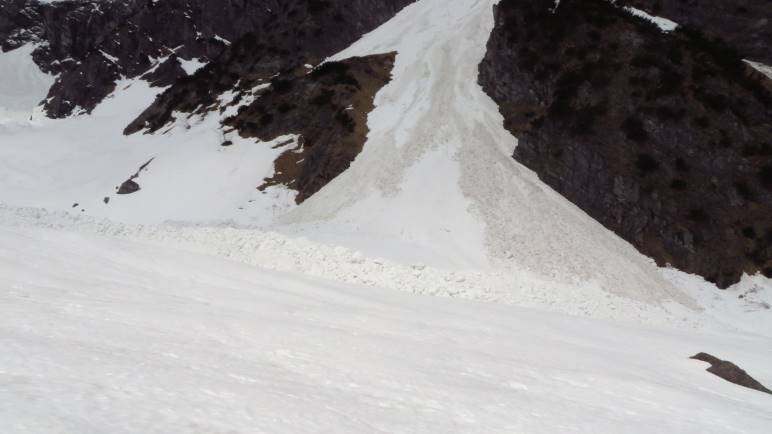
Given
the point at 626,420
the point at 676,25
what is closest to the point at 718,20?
the point at 676,25

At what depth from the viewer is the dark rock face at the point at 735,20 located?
147 feet

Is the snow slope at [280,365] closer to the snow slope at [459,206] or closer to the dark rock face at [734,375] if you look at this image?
the dark rock face at [734,375]

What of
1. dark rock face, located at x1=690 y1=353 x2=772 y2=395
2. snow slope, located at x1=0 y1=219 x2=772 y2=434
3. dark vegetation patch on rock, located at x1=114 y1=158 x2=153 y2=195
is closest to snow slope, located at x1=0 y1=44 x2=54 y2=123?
dark vegetation patch on rock, located at x1=114 y1=158 x2=153 y2=195

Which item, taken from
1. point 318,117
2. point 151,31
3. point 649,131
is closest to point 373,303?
point 649,131

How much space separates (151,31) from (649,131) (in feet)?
298

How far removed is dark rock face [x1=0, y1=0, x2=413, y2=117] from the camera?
6650 centimetres

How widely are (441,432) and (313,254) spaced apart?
692 inches

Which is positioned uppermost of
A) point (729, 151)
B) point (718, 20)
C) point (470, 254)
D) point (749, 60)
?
point (718, 20)

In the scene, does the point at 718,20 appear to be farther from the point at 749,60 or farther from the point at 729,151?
the point at 729,151

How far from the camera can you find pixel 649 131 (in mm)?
35125

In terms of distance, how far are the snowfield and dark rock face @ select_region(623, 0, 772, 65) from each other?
1843 cm

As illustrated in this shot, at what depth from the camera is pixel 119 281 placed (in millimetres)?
10414

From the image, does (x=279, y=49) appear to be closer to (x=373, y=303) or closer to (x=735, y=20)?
(x=735, y=20)

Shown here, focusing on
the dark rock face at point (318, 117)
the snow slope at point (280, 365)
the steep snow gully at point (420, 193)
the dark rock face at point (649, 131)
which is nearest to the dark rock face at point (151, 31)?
the steep snow gully at point (420, 193)
